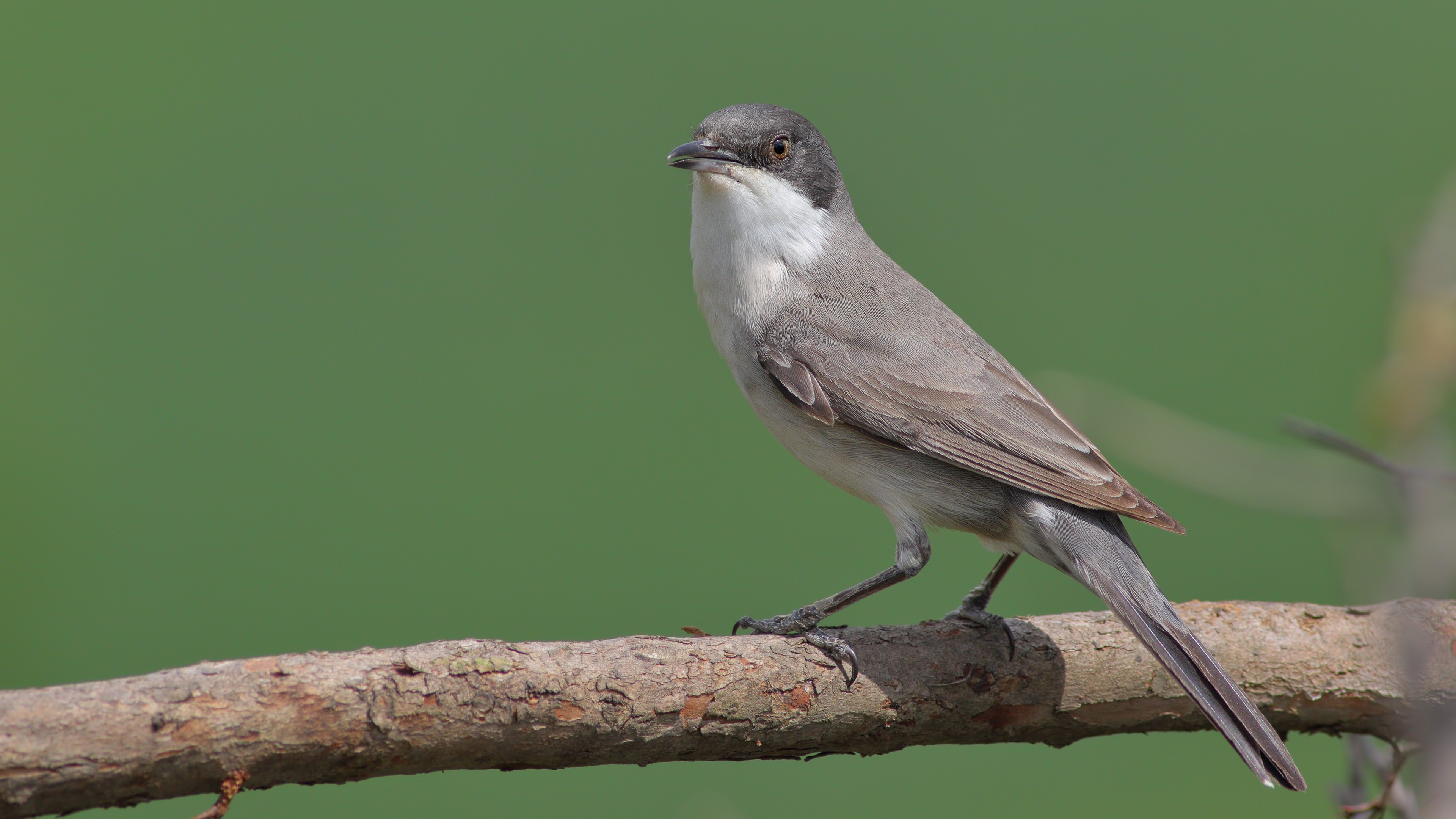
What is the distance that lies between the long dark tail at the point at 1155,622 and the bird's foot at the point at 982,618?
18 centimetres

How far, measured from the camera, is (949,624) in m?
2.32

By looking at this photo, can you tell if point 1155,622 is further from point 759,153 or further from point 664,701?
point 759,153

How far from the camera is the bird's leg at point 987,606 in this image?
229 cm

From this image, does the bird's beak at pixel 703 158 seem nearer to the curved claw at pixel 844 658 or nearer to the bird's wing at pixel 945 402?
the bird's wing at pixel 945 402

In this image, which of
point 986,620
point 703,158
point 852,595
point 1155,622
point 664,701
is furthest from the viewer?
point 703,158

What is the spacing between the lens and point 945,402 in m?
2.57

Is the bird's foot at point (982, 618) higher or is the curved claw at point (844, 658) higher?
the curved claw at point (844, 658)

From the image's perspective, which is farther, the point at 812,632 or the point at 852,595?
the point at 852,595

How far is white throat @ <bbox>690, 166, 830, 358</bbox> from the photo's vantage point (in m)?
2.77

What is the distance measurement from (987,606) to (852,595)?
0.99 ft

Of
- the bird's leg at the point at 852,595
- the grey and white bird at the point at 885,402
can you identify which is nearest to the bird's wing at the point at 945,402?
the grey and white bird at the point at 885,402

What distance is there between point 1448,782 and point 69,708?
67.2 inches

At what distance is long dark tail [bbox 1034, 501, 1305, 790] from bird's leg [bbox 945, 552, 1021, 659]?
117 millimetres

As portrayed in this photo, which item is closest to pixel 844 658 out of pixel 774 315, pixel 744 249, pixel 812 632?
pixel 812 632
